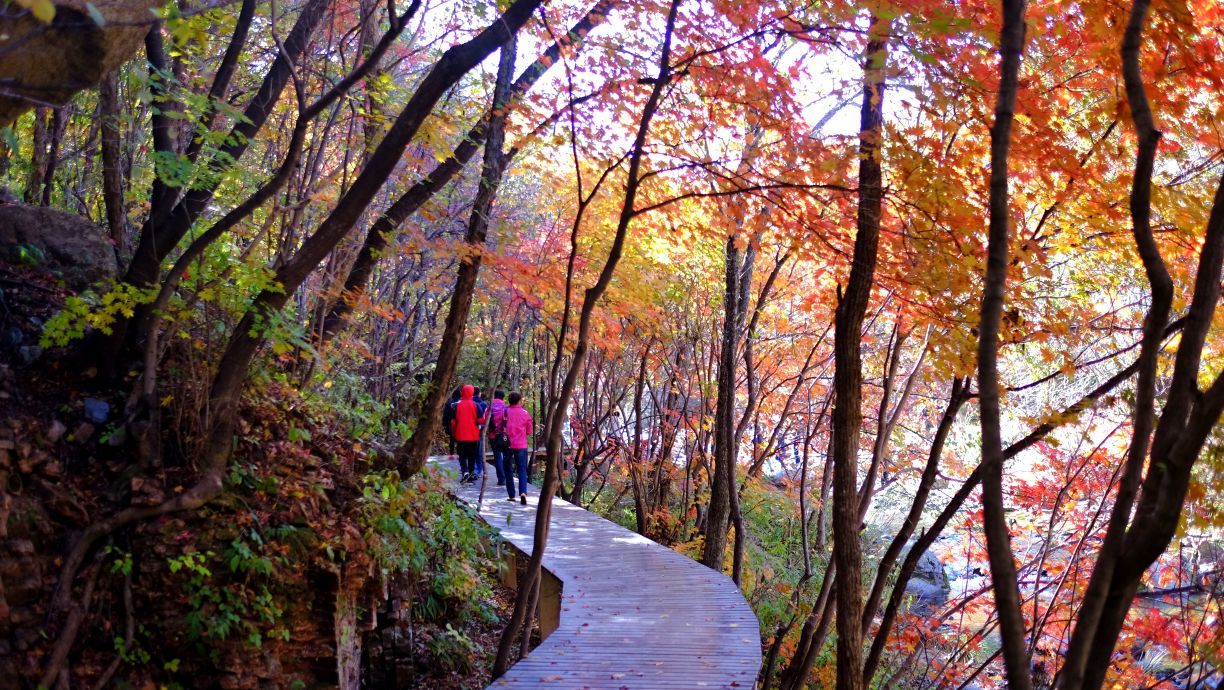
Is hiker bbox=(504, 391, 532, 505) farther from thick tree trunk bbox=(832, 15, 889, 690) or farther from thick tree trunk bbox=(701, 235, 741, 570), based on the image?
thick tree trunk bbox=(832, 15, 889, 690)

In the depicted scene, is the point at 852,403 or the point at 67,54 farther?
the point at 852,403

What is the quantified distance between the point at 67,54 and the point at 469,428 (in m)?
8.49

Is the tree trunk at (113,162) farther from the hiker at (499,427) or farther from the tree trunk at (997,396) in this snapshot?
the tree trunk at (997,396)

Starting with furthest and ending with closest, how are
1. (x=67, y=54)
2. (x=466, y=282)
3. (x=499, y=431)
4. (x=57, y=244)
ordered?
(x=499, y=431) → (x=466, y=282) → (x=57, y=244) → (x=67, y=54)

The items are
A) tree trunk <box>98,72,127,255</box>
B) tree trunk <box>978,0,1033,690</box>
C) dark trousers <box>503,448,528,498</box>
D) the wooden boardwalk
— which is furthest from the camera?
dark trousers <box>503,448,528,498</box>

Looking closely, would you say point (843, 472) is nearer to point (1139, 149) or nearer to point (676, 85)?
point (676, 85)

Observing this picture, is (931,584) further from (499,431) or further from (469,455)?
(499,431)

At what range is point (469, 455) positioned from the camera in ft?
42.1

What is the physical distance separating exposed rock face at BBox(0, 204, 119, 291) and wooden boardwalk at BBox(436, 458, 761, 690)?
16.3 feet

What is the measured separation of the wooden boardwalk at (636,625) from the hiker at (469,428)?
2.42m

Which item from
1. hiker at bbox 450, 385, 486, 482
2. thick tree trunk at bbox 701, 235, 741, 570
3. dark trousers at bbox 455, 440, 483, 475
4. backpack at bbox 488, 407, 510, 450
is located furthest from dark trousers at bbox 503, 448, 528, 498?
thick tree trunk at bbox 701, 235, 741, 570

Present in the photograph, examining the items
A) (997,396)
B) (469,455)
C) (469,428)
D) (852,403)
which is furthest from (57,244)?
(997,396)

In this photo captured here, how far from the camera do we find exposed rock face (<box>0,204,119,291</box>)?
689cm

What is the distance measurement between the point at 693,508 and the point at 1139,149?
13.2 meters
